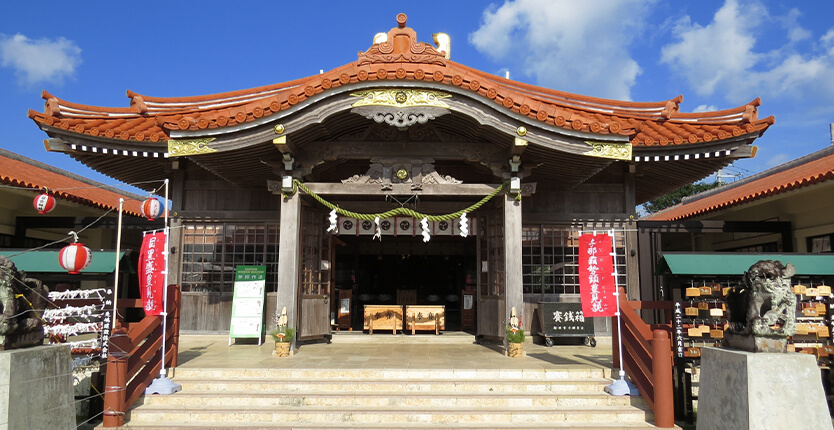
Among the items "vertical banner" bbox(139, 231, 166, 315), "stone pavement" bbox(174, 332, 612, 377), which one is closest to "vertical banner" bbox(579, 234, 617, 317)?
"stone pavement" bbox(174, 332, 612, 377)

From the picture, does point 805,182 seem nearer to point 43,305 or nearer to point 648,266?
point 648,266

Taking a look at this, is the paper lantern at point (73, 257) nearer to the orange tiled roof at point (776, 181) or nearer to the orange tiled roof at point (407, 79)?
the orange tiled roof at point (407, 79)

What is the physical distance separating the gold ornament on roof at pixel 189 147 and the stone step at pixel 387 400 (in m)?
4.03

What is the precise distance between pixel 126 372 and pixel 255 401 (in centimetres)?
162

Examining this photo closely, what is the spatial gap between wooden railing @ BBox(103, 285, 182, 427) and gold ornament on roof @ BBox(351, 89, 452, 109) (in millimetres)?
4215

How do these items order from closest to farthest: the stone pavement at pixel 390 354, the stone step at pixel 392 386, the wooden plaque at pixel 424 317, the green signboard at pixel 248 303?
the stone step at pixel 392 386
the stone pavement at pixel 390 354
the green signboard at pixel 248 303
the wooden plaque at pixel 424 317

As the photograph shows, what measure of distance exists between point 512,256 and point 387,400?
11.7 ft

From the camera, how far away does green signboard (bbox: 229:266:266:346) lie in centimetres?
1076

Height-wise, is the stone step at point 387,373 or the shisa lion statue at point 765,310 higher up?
the shisa lion statue at point 765,310

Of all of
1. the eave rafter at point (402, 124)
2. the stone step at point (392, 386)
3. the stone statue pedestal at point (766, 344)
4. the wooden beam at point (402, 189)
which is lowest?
the stone step at point (392, 386)

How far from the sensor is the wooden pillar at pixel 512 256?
9.29 metres

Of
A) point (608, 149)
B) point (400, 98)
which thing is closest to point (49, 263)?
point (400, 98)

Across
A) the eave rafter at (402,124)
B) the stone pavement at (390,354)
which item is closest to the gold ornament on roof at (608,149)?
the eave rafter at (402,124)

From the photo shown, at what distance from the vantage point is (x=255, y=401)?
7.03 m
